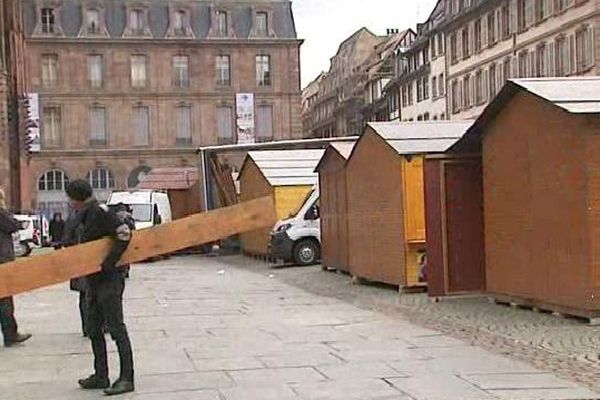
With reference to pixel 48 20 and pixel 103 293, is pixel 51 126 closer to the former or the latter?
pixel 48 20

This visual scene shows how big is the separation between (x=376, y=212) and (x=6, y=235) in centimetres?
843

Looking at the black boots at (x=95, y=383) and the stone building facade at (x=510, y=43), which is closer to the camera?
the black boots at (x=95, y=383)

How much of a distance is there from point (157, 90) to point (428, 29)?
74.5 ft

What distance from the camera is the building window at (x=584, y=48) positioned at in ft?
171

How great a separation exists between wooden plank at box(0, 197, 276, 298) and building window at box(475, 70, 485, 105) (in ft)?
204

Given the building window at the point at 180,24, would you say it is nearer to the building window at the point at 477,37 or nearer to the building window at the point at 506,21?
the building window at the point at 477,37

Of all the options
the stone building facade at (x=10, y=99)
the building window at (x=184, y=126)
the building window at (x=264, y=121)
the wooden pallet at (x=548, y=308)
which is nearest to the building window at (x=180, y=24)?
the building window at (x=184, y=126)

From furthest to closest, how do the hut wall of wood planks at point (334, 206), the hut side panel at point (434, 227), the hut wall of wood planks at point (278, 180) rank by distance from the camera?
the hut wall of wood planks at point (278, 180), the hut wall of wood planks at point (334, 206), the hut side panel at point (434, 227)

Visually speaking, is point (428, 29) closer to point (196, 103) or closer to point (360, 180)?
point (196, 103)

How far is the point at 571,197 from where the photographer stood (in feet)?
42.7

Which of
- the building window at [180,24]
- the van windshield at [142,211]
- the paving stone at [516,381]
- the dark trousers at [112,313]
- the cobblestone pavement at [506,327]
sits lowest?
the cobblestone pavement at [506,327]

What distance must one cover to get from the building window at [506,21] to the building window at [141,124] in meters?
30.6

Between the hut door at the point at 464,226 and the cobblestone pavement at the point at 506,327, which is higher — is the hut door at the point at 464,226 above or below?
above

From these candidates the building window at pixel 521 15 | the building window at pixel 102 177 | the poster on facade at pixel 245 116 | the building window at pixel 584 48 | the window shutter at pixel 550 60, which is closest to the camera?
the building window at pixel 584 48
